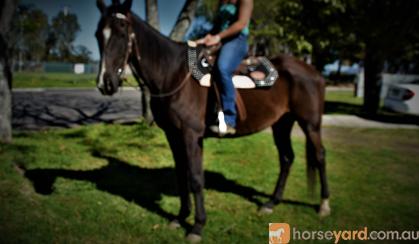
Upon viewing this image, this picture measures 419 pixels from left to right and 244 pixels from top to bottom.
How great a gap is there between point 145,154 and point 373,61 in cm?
1350

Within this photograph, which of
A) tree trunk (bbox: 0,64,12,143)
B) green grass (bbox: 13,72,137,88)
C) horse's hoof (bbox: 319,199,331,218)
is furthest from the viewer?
green grass (bbox: 13,72,137,88)

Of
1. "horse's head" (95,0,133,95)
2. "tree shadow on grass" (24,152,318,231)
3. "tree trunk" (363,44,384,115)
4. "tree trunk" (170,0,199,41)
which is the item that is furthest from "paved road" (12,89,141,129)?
"tree trunk" (363,44,384,115)

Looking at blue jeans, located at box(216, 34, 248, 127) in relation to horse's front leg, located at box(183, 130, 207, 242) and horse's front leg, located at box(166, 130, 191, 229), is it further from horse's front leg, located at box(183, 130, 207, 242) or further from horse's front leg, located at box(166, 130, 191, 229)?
horse's front leg, located at box(166, 130, 191, 229)

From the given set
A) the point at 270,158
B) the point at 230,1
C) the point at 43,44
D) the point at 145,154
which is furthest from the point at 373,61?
the point at 43,44

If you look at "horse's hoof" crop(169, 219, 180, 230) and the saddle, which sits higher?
the saddle

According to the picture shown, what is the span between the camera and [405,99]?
14633mm

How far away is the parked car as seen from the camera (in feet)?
47.1

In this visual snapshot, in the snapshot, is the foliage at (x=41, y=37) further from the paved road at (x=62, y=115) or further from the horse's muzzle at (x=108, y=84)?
the horse's muzzle at (x=108, y=84)

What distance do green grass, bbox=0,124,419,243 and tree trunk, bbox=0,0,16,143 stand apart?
0.53 m

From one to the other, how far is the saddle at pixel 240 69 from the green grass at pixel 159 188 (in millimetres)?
1915

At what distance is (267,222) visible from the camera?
5.06 meters

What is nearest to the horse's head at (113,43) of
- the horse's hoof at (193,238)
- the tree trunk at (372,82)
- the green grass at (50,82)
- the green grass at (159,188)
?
the green grass at (159,188)

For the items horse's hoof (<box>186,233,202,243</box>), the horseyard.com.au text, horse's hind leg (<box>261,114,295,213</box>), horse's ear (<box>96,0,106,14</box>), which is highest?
horse's ear (<box>96,0,106,14</box>)

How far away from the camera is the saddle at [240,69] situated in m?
4.55
